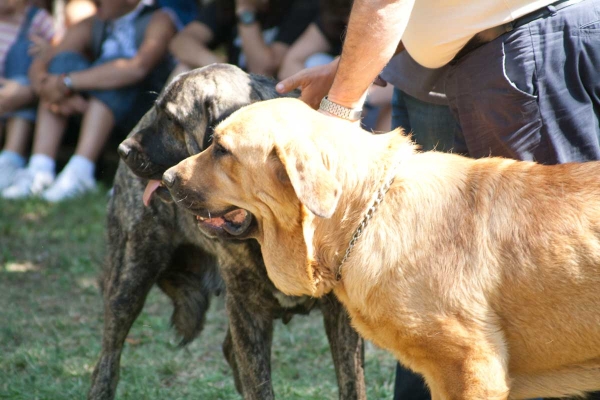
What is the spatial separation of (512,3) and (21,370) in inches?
146

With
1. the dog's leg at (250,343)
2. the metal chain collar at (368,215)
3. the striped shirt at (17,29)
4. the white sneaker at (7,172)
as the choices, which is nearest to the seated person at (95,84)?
the white sneaker at (7,172)

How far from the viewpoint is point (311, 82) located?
3664mm

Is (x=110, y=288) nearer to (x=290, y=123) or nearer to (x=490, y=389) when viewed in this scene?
(x=290, y=123)

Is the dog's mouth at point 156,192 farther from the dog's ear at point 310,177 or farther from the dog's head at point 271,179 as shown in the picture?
the dog's ear at point 310,177

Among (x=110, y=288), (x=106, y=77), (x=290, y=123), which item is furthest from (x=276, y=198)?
(x=106, y=77)

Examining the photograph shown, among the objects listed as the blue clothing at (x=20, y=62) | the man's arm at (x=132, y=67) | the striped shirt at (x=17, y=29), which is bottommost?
the blue clothing at (x=20, y=62)

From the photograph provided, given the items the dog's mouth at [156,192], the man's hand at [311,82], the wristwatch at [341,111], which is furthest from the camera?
the dog's mouth at [156,192]

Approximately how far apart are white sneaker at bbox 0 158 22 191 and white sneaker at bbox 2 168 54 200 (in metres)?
0.12

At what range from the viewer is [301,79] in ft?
12.0

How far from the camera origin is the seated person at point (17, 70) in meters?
9.30

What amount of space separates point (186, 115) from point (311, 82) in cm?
68

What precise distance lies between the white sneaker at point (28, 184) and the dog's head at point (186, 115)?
16.4 feet

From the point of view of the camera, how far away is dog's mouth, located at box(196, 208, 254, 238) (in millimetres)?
3150

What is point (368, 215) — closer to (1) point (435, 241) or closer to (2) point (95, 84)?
(1) point (435, 241)
